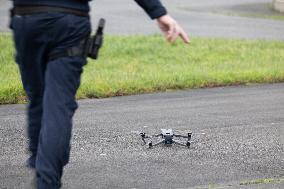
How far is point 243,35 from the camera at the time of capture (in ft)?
61.6

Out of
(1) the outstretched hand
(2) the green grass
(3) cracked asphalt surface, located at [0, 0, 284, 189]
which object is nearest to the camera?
(1) the outstretched hand

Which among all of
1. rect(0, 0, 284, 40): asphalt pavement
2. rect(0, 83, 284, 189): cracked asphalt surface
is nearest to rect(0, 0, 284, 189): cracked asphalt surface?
rect(0, 83, 284, 189): cracked asphalt surface

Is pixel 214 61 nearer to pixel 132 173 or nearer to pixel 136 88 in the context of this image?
pixel 136 88

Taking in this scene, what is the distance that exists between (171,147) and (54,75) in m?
2.84

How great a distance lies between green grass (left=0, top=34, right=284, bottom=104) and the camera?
406 inches

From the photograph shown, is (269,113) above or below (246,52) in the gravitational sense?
above

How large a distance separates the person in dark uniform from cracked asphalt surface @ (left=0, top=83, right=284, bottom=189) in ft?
4.59

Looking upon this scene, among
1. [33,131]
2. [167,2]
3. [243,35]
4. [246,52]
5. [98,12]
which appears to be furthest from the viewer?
[167,2]

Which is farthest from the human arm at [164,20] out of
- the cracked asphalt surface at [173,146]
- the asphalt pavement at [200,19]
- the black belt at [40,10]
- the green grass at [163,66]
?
the asphalt pavement at [200,19]

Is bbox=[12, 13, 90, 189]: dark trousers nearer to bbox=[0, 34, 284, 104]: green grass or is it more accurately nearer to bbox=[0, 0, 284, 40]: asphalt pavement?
bbox=[0, 34, 284, 104]: green grass

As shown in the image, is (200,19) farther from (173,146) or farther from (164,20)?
(164,20)

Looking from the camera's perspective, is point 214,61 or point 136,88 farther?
point 214,61

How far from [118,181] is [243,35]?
1364 centimetres

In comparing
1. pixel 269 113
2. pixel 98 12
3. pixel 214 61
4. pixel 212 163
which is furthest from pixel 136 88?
pixel 98 12
